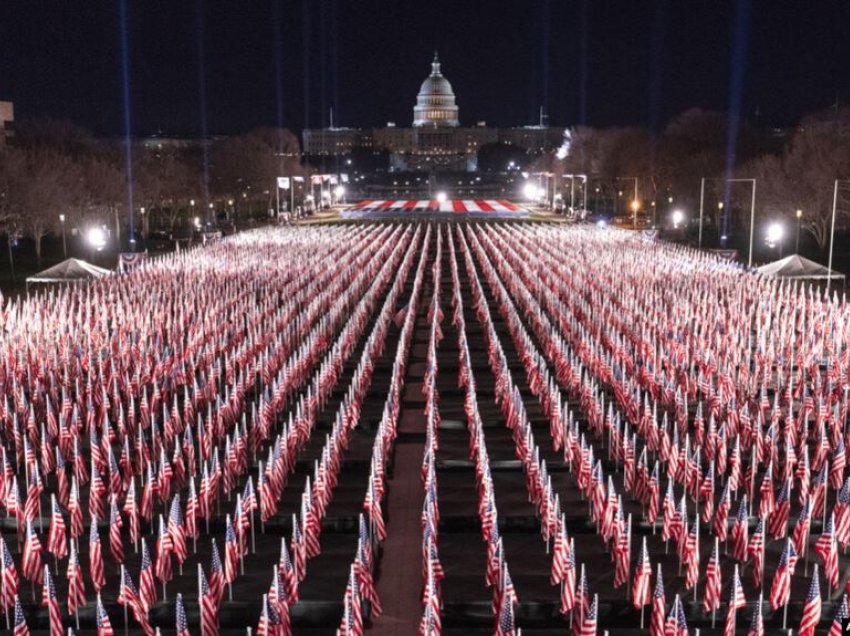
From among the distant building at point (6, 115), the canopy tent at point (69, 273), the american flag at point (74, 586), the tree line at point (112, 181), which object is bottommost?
the american flag at point (74, 586)

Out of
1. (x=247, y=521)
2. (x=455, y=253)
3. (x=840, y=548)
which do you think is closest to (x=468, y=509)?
(x=247, y=521)

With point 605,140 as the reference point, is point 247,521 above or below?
below

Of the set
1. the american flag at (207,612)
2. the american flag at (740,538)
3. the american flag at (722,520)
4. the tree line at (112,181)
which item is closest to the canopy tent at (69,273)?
the tree line at (112,181)

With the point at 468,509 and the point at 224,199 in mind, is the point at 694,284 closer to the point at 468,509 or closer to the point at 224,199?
the point at 468,509

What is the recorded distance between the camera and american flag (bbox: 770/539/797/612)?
1184 centimetres

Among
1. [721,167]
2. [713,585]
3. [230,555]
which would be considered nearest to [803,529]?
[713,585]

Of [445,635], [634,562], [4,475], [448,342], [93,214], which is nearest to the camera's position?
[445,635]

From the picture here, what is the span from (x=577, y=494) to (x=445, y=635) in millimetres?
5272

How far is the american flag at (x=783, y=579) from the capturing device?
1184 cm

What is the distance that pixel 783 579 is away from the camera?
39.2ft

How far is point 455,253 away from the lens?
60.9 m

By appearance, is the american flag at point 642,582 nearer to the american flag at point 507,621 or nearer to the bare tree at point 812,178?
the american flag at point 507,621

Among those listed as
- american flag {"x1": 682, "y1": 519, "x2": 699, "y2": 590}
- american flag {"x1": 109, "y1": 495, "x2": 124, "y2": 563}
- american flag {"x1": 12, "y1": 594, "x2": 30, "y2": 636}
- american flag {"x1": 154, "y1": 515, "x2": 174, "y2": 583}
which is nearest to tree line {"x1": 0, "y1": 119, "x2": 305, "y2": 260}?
american flag {"x1": 109, "y1": 495, "x2": 124, "y2": 563}

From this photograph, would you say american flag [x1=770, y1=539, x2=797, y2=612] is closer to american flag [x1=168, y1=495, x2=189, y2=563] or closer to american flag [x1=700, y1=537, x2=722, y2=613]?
american flag [x1=700, y1=537, x2=722, y2=613]
